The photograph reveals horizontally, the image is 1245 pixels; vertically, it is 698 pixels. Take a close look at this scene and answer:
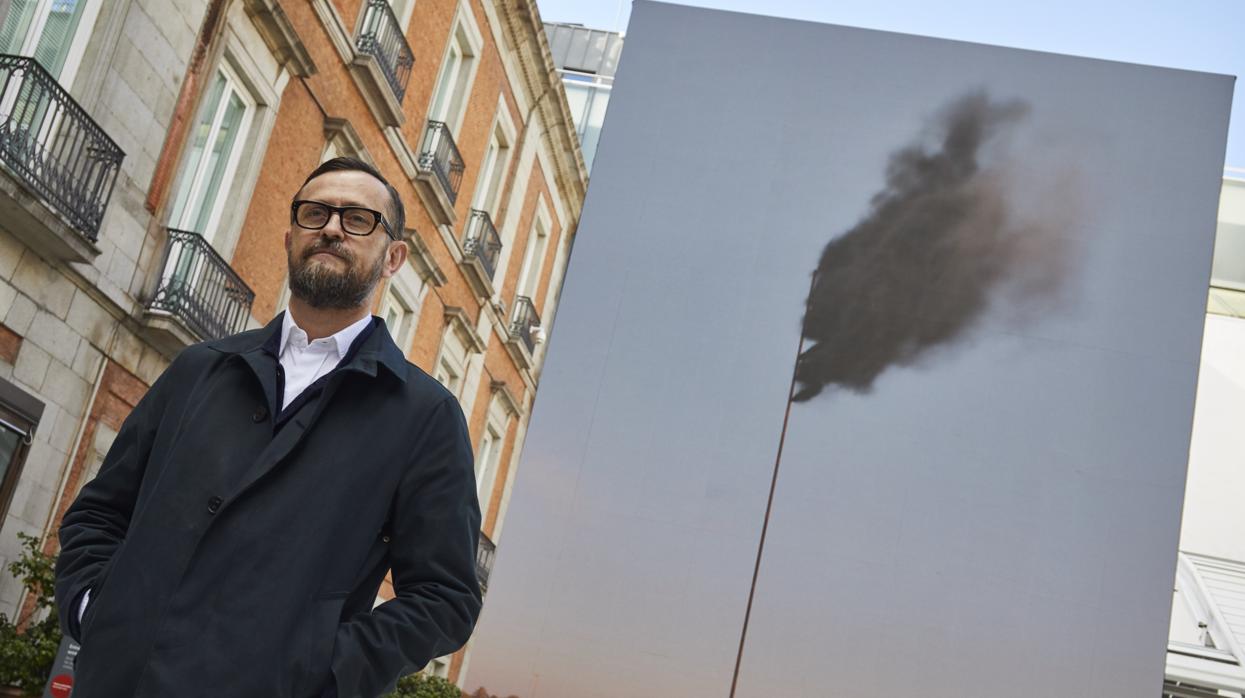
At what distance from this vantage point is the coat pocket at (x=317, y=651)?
192 cm

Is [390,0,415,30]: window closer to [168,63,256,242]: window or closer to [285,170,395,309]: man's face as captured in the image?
[168,63,256,242]: window

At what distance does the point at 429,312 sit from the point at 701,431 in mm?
7360

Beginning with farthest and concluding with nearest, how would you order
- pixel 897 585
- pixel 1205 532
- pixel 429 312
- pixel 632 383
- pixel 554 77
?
pixel 554 77
pixel 1205 532
pixel 429 312
pixel 632 383
pixel 897 585

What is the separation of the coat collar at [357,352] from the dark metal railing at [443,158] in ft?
51.5

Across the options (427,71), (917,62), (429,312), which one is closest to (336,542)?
(917,62)

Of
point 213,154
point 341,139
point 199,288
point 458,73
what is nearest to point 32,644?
point 199,288

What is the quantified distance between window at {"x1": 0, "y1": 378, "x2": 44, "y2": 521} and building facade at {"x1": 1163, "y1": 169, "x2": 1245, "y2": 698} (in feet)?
41.2

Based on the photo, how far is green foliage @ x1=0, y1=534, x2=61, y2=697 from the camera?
895cm

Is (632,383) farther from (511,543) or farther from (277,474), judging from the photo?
(277,474)

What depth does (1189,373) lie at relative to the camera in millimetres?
12844

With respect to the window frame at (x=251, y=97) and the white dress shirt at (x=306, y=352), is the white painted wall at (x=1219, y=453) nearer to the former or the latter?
the window frame at (x=251, y=97)

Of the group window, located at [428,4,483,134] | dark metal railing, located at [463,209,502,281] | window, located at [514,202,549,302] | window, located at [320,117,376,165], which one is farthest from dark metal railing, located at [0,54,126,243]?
window, located at [514,202,549,302]

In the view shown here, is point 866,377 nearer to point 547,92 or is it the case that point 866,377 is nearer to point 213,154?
point 213,154

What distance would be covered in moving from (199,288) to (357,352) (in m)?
10.8
